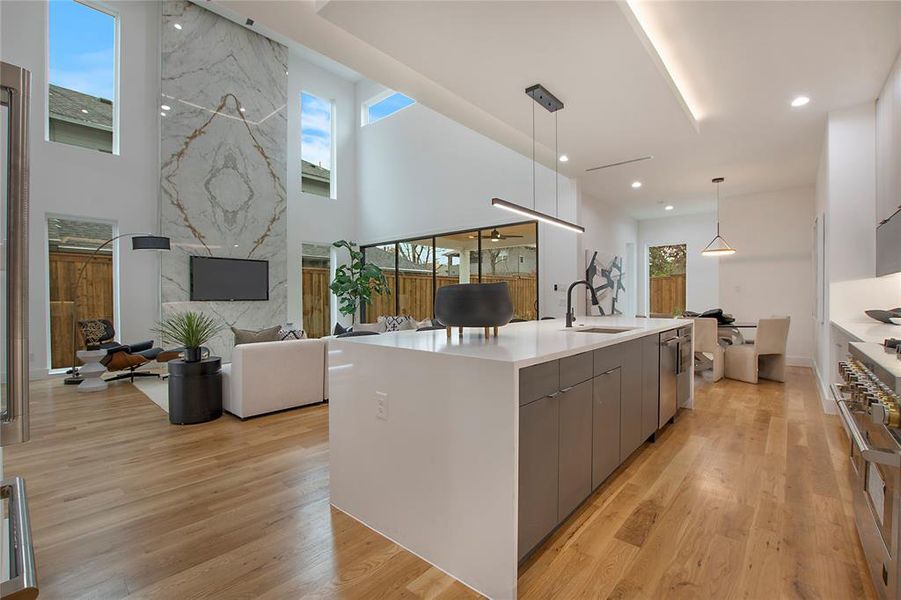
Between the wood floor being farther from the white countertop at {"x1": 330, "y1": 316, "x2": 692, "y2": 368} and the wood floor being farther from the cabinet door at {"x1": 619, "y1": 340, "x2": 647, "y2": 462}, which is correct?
the white countertop at {"x1": 330, "y1": 316, "x2": 692, "y2": 368}

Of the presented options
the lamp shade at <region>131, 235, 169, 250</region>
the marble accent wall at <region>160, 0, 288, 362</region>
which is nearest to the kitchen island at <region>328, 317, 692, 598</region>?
the lamp shade at <region>131, 235, 169, 250</region>

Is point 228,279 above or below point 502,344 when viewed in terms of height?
above

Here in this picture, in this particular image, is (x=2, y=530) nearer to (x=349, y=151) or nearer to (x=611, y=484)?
(x=611, y=484)

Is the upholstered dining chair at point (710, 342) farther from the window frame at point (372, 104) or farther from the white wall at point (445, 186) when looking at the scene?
the window frame at point (372, 104)

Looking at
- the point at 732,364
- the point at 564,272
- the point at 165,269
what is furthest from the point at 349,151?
the point at 732,364

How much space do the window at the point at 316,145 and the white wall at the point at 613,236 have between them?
221 inches

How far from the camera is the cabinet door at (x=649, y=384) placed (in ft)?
9.12

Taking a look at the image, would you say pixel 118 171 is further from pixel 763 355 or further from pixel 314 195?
pixel 763 355

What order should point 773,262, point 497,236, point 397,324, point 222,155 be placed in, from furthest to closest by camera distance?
point 222,155 < point 497,236 < point 773,262 < point 397,324

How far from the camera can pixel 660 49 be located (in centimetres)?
301

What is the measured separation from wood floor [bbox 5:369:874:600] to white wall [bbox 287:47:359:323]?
18.0 feet

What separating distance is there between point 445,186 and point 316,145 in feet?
11.3

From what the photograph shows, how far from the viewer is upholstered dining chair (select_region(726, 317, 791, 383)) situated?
16.3 ft

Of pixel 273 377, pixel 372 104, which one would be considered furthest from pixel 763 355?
pixel 372 104
